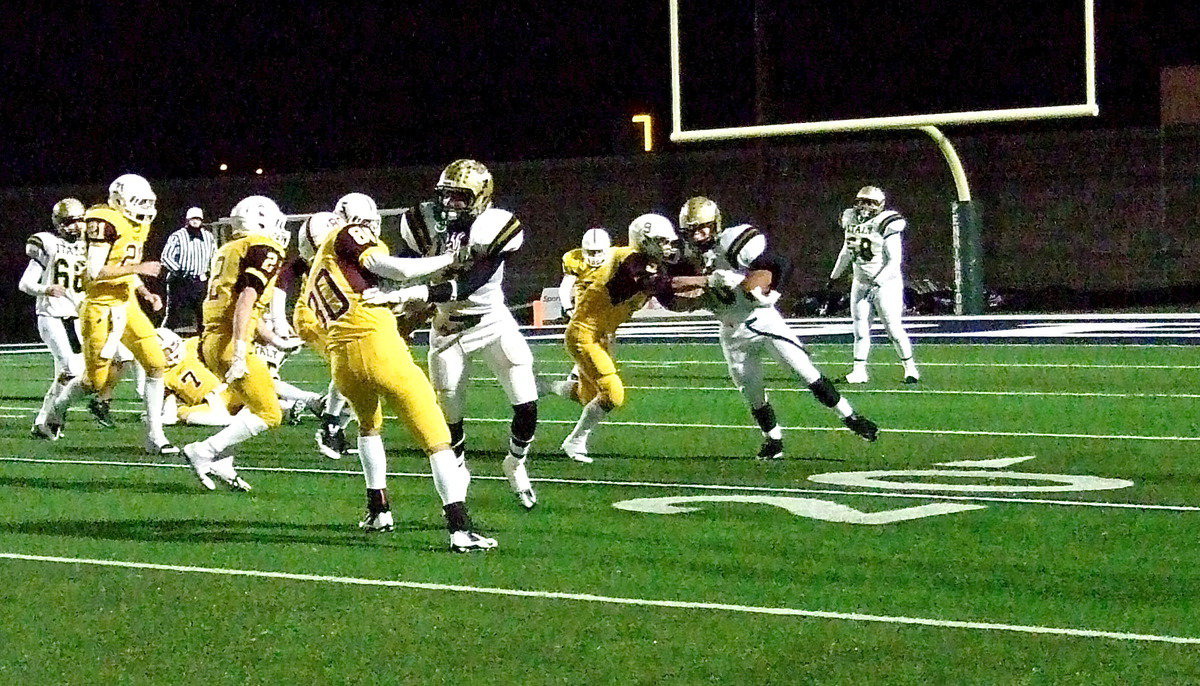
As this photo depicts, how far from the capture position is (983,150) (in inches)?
1087

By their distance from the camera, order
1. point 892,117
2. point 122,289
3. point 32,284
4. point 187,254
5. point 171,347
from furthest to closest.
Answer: point 892,117 → point 187,254 → point 32,284 → point 171,347 → point 122,289

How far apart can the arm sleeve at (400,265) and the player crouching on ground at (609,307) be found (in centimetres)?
282

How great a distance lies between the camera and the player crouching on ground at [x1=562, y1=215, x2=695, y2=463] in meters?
10.1

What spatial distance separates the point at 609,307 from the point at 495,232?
3.16m

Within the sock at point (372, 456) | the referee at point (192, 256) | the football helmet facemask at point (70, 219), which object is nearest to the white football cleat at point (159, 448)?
the football helmet facemask at point (70, 219)

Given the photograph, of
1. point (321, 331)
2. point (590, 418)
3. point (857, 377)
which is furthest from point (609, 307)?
point (857, 377)

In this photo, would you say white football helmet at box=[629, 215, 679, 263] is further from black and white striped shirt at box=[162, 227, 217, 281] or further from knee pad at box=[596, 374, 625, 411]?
black and white striped shirt at box=[162, 227, 217, 281]

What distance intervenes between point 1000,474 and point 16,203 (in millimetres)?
28286

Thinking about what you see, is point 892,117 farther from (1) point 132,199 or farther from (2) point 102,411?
(1) point 132,199

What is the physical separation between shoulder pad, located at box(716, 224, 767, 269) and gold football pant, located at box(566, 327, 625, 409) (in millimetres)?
969

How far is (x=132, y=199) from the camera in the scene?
35.2ft

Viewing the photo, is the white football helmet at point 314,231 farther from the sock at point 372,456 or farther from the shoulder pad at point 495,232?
the sock at point 372,456

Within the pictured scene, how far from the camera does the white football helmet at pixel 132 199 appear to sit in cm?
1073

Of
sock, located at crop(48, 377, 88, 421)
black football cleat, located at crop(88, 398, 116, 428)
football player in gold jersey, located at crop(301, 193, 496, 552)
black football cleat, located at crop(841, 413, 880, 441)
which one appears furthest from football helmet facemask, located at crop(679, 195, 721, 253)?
black football cleat, located at crop(88, 398, 116, 428)
